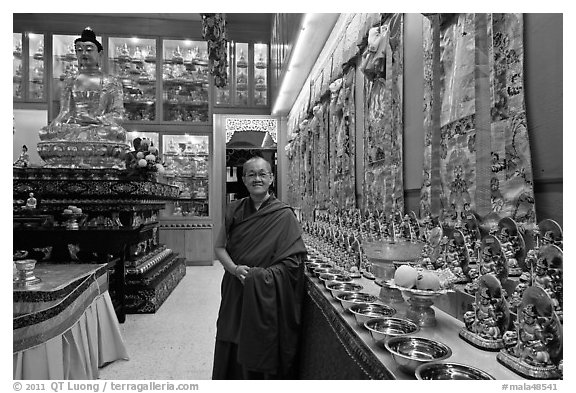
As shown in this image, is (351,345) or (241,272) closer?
(351,345)

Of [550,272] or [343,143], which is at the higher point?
[343,143]

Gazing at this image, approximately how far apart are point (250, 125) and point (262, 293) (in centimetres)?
507

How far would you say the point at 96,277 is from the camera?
2445 millimetres

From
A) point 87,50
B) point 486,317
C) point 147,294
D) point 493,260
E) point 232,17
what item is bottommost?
point 147,294

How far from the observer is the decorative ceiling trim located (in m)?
6.49

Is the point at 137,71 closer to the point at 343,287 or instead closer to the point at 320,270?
the point at 320,270

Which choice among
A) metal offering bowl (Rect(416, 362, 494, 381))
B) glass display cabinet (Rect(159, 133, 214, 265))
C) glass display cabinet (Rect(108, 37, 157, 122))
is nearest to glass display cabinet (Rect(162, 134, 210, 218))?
glass display cabinet (Rect(159, 133, 214, 265))

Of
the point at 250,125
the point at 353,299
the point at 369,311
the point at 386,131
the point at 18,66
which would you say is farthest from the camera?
the point at 250,125

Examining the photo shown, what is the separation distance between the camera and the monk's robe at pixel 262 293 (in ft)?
5.74

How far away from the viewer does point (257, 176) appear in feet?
6.35

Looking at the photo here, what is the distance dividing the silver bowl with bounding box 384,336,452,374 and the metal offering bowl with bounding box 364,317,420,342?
1.5 inches

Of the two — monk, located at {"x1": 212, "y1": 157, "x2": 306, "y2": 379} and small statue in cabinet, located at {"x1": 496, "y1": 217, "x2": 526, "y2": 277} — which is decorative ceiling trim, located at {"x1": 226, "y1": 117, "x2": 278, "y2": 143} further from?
small statue in cabinet, located at {"x1": 496, "y1": 217, "x2": 526, "y2": 277}

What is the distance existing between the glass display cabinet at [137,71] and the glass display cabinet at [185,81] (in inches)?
8.2

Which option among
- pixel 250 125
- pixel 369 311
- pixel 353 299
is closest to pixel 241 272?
pixel 353 299
